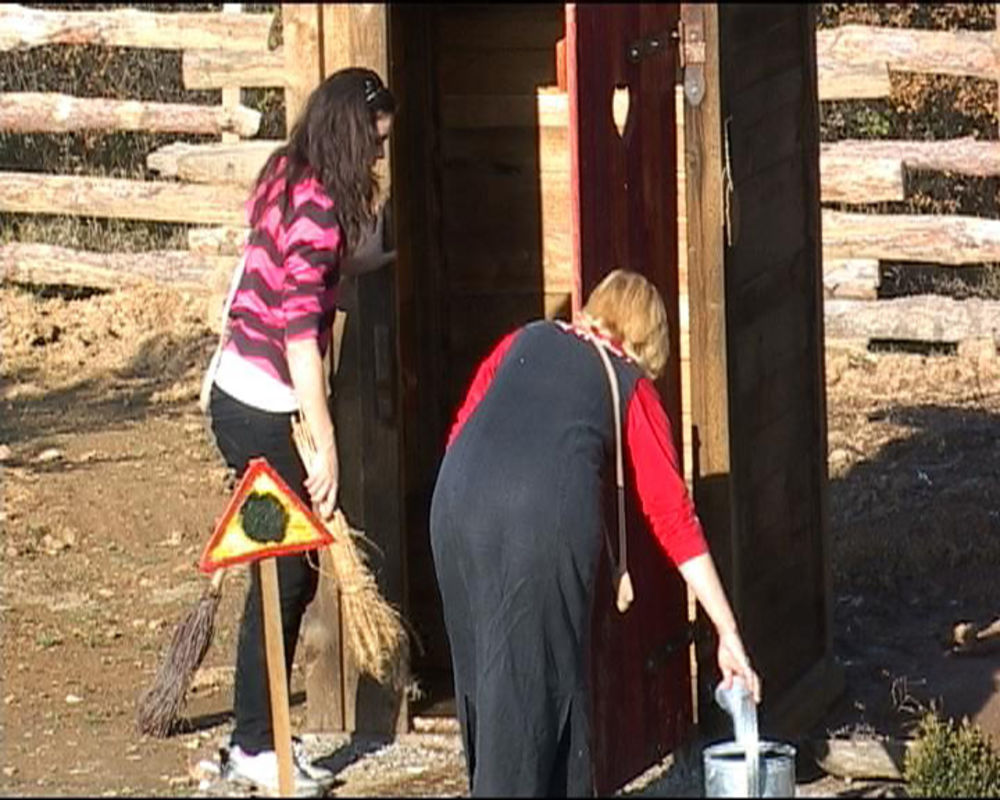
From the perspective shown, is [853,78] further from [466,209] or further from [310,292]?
[310,292]

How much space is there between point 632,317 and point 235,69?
9742 millimetres

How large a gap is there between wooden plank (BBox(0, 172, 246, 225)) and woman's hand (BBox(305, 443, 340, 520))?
8.64 m

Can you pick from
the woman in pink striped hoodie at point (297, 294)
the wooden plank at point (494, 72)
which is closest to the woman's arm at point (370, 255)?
the woman in pink striped hoodie at point (297, 294)

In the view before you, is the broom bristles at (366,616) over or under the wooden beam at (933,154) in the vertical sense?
under

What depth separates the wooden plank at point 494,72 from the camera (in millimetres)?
8742

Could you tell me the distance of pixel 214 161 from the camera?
15.7m

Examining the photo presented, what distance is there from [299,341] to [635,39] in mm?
1382

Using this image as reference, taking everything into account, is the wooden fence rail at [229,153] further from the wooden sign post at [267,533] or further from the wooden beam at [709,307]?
the wooden sign post at [267,533]

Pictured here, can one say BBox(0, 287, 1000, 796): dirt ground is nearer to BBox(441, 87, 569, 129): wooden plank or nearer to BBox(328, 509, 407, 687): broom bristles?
BBox(328, 509, 407, 687): broom bristles

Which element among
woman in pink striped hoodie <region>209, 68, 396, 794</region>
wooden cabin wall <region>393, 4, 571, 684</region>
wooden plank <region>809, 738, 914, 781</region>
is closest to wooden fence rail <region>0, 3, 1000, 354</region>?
wooden cabin wall <region>393, 4, 571, 684</region>

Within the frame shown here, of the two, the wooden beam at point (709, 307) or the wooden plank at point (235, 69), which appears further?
the wooden plank at point (235, 69)

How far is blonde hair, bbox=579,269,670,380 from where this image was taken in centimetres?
645

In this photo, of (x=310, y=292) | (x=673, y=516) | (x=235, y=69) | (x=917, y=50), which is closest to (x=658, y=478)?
(x=673, y=516)

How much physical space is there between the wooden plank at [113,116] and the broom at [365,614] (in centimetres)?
850
